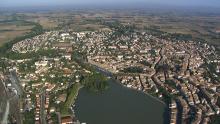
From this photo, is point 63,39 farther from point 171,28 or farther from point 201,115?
point 201,115

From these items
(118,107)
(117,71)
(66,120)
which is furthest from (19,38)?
(66,120)

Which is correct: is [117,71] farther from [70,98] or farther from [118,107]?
[118,107]

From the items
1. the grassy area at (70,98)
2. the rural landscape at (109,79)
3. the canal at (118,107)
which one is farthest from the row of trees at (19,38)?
the canal at (118,107)

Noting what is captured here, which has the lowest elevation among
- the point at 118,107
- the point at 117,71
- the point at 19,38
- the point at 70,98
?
the point at 19,38

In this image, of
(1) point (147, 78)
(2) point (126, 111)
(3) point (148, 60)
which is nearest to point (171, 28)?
(3) point (148, 60)

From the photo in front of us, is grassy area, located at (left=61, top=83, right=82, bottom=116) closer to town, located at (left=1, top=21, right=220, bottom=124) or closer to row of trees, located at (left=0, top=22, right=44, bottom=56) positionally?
town, located at (left=1, top=21, right=220, bottom=124)

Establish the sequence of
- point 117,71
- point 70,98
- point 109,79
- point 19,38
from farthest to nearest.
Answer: point 19,38 < point 117,71 < point 109,79 < point 70,98

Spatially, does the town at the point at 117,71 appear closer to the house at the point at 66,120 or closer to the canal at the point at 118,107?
the house at the point at 66,120
